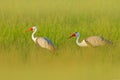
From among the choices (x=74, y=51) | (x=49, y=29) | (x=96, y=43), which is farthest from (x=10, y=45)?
(x=96, y=43)

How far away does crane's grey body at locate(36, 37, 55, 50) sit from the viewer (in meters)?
2.75

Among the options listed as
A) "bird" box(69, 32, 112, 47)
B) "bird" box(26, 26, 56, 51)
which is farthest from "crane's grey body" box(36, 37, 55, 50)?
"bird" box(69, 32, 112, 47)

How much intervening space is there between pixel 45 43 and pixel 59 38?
0.12 metres

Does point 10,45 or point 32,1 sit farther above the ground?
point 32,1

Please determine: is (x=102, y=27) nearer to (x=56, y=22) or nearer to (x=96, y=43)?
(x=96, y=43)

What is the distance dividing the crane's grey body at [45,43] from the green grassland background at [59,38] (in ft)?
0.11

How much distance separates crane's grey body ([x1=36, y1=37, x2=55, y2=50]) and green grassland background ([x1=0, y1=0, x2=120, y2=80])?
32mm

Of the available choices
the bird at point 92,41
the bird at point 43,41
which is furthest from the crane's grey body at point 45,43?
the bird at point 92,41

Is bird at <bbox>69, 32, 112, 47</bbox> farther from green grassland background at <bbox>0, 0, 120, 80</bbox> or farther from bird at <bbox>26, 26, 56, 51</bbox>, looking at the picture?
bird at <bbox>26, 26, 56, 51</bbox>

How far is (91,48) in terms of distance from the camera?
279cm

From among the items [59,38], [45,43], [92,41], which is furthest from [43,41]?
[92,41]

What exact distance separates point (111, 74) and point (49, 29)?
592 mm

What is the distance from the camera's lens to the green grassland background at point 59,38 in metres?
2.75

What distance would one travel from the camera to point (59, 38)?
2777mm
